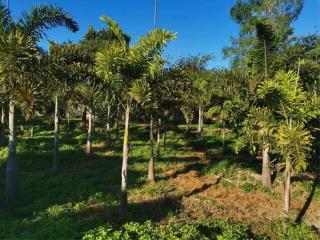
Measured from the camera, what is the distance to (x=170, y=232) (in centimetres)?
1215

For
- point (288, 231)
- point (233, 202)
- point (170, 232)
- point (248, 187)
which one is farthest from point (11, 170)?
point (288, 231)

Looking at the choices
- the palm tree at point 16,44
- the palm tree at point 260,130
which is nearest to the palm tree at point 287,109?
the palm tree at point 260,130

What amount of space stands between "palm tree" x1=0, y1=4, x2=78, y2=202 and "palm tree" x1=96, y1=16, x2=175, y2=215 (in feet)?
8.62

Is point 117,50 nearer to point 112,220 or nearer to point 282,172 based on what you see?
point 112,220

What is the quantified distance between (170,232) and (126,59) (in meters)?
5.83

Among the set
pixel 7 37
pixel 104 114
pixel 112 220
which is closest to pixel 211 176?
pixel 112 220

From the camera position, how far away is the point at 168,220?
14898 mm

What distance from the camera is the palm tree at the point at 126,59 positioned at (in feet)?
47.9

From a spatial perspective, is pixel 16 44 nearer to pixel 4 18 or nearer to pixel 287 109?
pixel 4 18

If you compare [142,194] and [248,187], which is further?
[248,187]

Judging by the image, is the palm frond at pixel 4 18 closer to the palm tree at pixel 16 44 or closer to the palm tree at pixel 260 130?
the palm tree at pixel 16 44

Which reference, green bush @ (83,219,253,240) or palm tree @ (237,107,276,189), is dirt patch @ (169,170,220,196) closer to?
palm tree @ (237,107,276,189)

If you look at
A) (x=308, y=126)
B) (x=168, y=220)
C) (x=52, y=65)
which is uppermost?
(x=52, y=65)

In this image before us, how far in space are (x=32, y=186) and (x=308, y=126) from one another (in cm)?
1244
